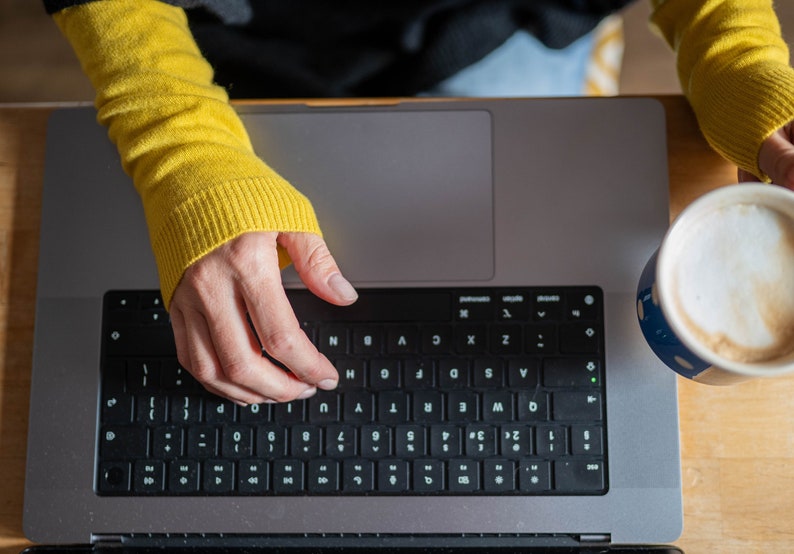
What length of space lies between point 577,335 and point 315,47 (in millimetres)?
433

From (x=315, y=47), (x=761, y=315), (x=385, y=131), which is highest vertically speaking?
(x=315, y=47)

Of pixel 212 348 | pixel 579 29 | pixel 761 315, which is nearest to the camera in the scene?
pixel 761 315

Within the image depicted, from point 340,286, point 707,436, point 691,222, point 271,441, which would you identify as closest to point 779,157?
point 691,222

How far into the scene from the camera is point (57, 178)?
604mm

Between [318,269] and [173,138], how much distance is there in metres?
0.15

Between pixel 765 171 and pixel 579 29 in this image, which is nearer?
pixel 765 171

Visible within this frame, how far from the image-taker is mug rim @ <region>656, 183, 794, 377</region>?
401 mm

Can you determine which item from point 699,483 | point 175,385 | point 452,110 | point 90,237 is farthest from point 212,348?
point 699,483

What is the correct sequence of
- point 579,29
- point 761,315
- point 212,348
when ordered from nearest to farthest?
point 761,315, point 212,348, point 579,29

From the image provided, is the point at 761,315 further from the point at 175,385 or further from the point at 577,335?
the point at 175,385

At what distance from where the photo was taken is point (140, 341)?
0.57 m

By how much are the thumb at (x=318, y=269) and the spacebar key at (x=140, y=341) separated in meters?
0.14

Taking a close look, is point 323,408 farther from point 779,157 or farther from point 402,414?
point 779,157

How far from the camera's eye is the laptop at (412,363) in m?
0.54
